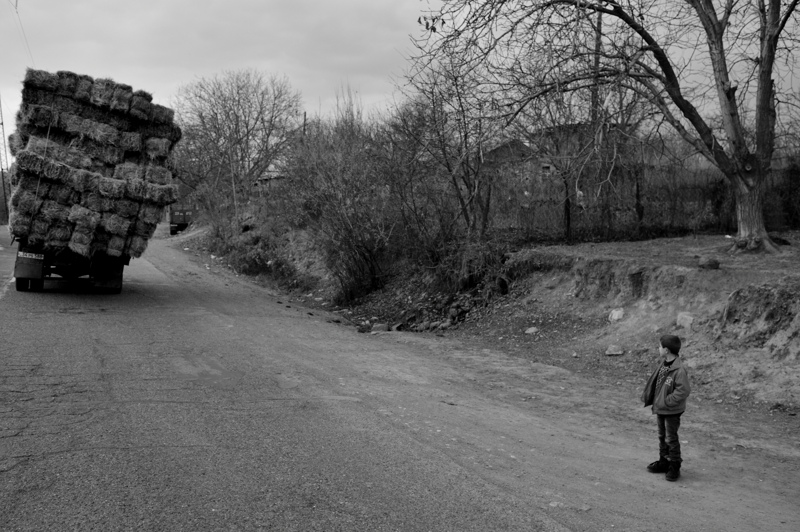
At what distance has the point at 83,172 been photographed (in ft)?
45.4

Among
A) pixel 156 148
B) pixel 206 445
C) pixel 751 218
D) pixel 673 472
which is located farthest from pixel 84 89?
pixel 751 218

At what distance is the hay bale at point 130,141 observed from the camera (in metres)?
14.5

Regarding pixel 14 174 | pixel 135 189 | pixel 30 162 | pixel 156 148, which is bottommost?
pixel 135 189

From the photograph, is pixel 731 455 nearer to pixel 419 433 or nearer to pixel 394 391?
pixel 419 433

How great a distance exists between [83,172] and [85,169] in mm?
262

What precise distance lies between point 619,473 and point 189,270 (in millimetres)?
20363

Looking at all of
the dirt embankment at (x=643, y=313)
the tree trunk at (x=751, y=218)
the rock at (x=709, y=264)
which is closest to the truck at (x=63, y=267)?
the dirt embankment at (x=643, y=313)

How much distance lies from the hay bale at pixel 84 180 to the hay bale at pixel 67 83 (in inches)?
71.2

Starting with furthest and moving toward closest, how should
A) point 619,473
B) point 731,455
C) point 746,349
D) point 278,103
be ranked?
point 278,103
point 746,349
point 731,455
point 619,473

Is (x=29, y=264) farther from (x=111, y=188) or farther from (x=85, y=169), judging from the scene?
(x=111, y=188)

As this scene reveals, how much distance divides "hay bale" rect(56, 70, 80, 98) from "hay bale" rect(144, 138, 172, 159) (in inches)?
70.5

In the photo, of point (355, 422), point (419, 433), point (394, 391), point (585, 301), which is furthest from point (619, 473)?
point (585, 301)

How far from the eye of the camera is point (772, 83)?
501 inches

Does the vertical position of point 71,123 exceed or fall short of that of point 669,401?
it exceeds it
